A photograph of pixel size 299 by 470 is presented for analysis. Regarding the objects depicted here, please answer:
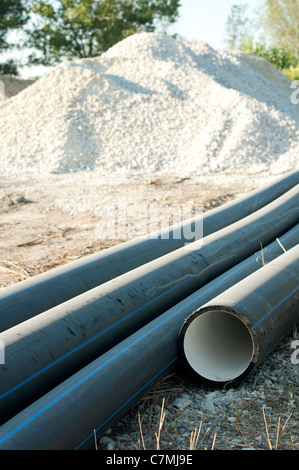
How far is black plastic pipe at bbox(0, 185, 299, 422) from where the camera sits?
223 centimetres

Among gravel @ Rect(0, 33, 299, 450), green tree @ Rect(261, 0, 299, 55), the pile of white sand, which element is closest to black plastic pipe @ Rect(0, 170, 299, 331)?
gravel @ Rect(0, 33, 299, 450)

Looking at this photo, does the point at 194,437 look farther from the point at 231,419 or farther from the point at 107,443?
the point at 107,443

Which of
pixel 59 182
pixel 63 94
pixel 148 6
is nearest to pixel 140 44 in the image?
pixel 63 94

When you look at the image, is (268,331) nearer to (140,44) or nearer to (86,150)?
(86,150)

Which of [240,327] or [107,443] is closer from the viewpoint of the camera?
[107,443]

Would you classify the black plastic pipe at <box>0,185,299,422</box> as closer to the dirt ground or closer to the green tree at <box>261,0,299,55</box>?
the dirt ground

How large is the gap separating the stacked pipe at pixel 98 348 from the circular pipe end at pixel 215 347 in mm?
95

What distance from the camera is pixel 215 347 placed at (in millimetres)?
2787

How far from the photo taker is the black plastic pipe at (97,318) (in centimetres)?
223

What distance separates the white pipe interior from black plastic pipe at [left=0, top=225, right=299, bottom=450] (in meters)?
0.11

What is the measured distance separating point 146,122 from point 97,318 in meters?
9.66

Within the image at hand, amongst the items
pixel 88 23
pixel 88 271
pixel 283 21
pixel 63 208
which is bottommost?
pixel 63 208

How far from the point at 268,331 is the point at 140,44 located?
13.9 metres

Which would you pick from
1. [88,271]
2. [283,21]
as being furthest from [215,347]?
[283,21]
